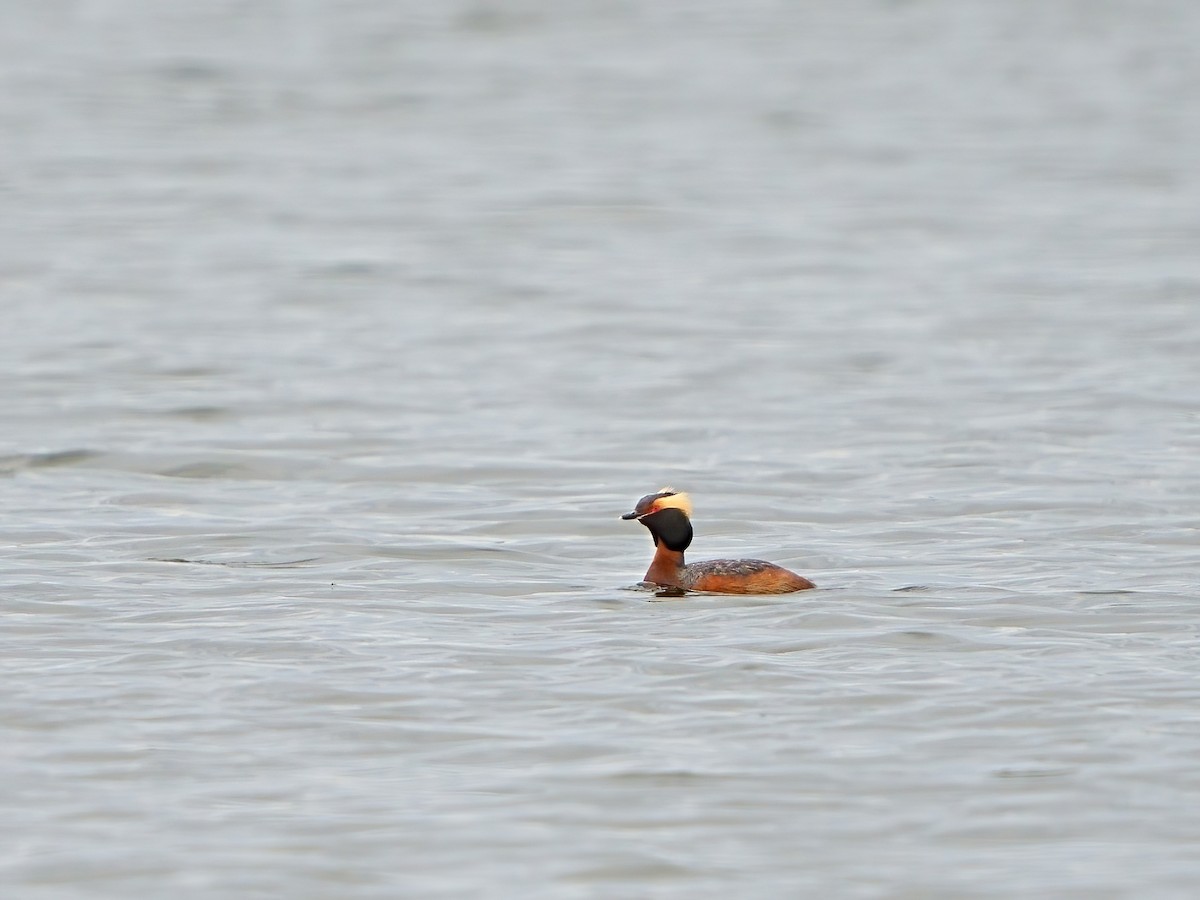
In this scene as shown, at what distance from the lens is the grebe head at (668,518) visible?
491 inches

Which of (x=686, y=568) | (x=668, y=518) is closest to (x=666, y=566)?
(x=686, y=568)

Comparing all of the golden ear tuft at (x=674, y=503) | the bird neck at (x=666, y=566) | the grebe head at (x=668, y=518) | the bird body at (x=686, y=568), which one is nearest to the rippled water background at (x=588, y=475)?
the bird body at (x=686, y=568)

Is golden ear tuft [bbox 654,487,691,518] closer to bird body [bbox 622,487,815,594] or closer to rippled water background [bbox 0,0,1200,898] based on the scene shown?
bird body [bbox 622,487,815,594]

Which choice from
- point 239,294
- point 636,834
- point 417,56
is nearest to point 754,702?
point 636,834

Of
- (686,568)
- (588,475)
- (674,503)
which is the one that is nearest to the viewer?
(686,568)

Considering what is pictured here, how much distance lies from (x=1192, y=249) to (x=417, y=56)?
19453mm

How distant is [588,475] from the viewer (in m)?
16.8

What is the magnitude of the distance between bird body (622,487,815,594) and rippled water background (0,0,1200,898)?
18cm

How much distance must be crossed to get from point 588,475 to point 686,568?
4.36 m

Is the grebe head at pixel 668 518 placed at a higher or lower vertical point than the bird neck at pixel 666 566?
higher

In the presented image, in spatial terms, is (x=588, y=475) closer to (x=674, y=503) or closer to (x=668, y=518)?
(x=674, y=503)

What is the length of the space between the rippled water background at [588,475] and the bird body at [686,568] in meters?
0.18

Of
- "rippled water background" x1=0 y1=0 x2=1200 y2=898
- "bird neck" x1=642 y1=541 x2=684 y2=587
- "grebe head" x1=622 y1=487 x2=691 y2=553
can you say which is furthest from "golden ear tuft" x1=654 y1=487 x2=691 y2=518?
Result: "rippled water background" x1=0 y1=0 x2=1200 y2=898

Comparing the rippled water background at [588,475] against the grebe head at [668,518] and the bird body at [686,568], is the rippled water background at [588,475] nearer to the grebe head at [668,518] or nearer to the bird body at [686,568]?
the bird body at [686,568]
